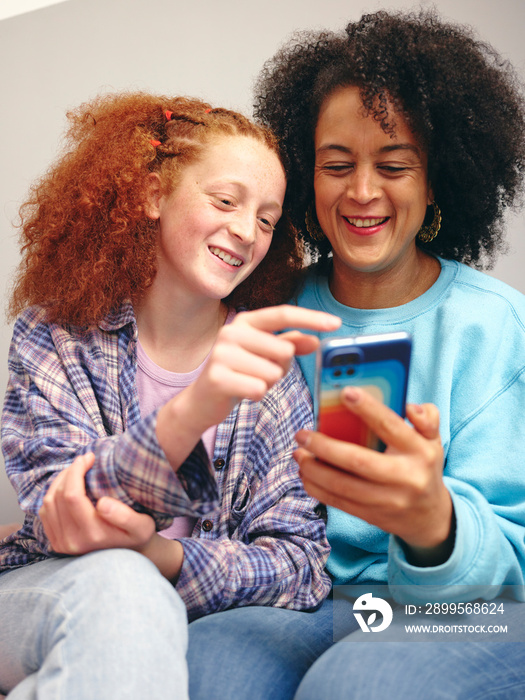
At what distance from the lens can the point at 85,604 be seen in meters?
0.87

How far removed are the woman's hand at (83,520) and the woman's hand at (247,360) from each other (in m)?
0.16

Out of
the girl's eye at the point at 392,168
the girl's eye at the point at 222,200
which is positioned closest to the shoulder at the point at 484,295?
the girl's eye at the point at 392,168

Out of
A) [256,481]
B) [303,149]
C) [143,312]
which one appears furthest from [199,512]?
[303,149]

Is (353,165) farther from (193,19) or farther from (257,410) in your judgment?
(193,19)

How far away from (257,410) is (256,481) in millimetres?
134

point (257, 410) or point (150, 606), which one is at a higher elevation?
point (257, 410)

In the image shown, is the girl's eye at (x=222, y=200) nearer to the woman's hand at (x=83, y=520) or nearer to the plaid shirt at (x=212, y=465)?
the plaid shirt at (x=212, y=465)

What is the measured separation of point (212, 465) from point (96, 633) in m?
0.41

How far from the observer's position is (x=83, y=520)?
95 centimetres

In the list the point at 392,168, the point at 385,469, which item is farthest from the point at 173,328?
the point at 385,469

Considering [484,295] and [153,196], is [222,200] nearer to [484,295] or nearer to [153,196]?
[153,196]

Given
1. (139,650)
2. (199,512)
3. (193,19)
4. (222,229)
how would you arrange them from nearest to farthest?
(139,650) < (199,512) < (222,229) < (193,19)

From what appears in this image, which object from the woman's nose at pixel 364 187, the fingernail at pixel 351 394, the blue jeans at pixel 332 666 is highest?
the woman's nose at pixel 364 187

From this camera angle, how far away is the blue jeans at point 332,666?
3.06ft
